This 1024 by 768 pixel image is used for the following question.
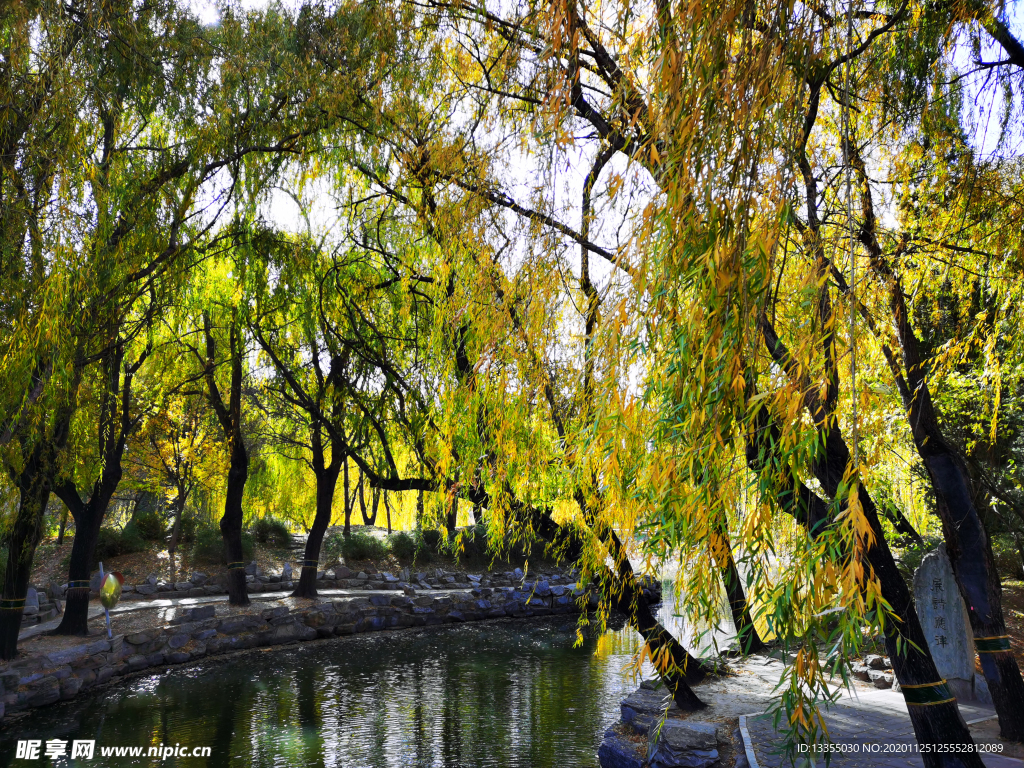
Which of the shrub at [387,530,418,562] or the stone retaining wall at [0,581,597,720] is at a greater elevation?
the shrub at [387,530,418,562]

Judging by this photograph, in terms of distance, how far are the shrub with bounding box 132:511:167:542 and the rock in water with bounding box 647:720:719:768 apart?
1324 centimetres

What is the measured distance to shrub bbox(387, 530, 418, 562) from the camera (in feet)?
54.3

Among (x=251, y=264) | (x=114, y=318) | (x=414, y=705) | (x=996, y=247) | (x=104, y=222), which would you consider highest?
(x=251, y=264)

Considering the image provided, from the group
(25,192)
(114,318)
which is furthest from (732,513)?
(114,318)

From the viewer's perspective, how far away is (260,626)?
34.9 feet

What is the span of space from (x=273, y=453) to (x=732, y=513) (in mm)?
15234

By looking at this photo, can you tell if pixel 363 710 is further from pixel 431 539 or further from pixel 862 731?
pixel 431 539

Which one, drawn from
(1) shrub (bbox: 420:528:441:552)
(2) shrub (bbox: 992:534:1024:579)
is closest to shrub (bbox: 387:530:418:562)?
(1) shrub (bbox: 420:528:441:552)

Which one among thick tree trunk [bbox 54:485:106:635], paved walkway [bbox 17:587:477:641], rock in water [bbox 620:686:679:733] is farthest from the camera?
paved walkway [bbox 17:587:477:641]

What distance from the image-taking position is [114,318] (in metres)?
5.71

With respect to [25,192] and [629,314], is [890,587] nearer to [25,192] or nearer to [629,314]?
[629,314]

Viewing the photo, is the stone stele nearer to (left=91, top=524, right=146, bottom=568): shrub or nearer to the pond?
the pond

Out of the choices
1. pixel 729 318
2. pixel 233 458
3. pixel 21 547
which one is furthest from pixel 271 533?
pixel 729 318

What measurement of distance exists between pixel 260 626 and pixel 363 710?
420 centimetres
